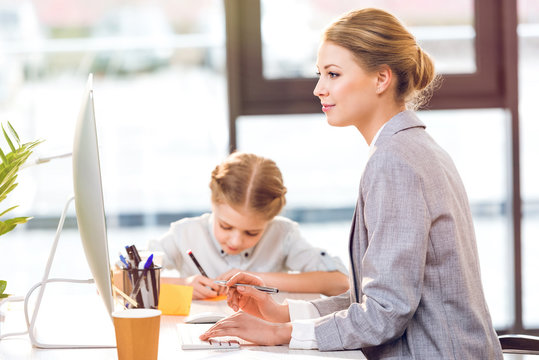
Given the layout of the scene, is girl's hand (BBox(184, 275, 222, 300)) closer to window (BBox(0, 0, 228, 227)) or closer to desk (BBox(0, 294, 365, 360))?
desk (BBox(0, 294, 365, 360))

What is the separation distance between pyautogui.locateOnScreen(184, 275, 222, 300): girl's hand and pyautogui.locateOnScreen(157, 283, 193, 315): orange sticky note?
0.14 meters

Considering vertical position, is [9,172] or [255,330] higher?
[9,172]

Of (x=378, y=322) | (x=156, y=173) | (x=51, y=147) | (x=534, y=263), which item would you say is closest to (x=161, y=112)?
(x=156, y=173)

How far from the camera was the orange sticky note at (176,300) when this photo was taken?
1.60 meters

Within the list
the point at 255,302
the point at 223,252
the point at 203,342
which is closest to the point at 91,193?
the point at 203,342

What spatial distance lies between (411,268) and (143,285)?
61 cm

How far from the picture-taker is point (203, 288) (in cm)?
176

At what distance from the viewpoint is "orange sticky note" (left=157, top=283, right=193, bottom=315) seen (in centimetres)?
160

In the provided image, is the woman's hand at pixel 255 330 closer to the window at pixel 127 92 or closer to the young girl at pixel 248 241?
the young girl at pixel 248 241

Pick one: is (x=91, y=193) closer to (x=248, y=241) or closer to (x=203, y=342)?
(x=203, y=342)

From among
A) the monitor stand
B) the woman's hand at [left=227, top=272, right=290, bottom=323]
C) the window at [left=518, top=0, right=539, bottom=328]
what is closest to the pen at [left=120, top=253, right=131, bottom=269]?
the monitor stand

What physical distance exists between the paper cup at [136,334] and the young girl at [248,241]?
636mm

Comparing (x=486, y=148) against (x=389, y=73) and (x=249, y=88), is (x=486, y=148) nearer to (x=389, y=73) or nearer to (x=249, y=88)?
(x=249, y=88)

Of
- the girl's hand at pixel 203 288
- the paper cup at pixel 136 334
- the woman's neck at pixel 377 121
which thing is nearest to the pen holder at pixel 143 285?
the girl's hand at pixel 203 288
